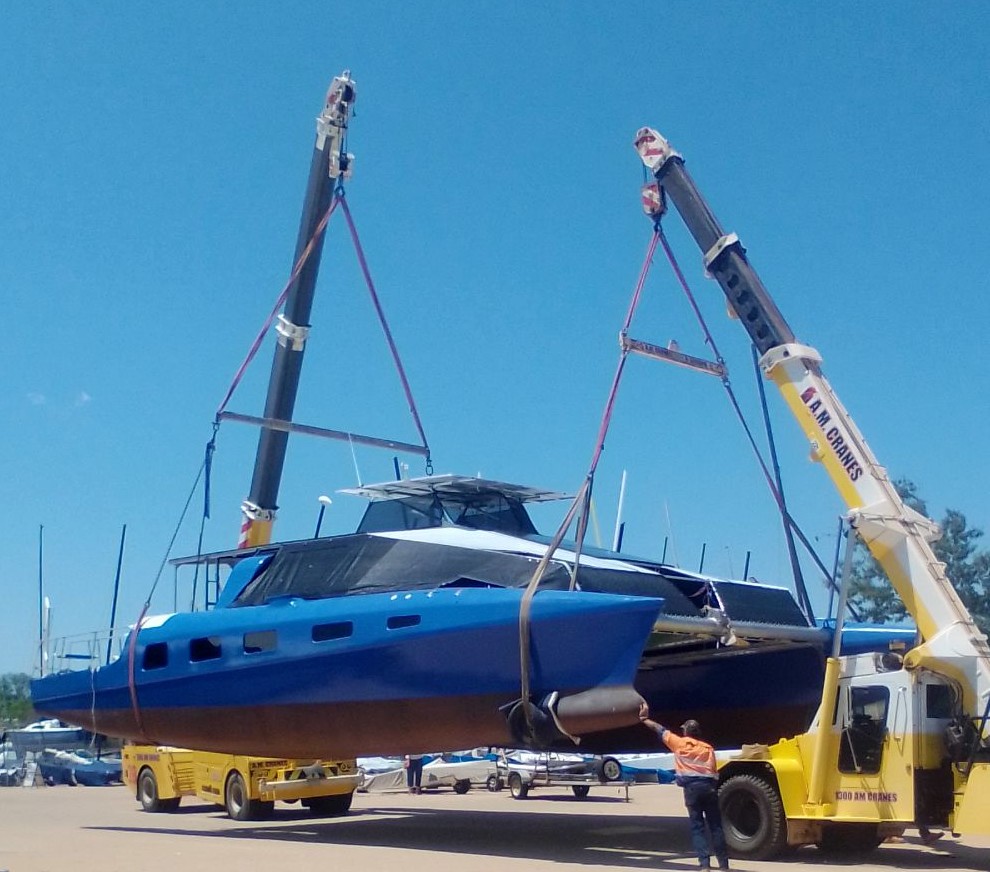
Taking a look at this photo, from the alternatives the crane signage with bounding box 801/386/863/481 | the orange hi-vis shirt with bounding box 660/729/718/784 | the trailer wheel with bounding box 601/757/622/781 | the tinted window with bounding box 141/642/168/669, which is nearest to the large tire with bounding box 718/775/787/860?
the orange hi-vis shirt with bounding box 660/729/718/784

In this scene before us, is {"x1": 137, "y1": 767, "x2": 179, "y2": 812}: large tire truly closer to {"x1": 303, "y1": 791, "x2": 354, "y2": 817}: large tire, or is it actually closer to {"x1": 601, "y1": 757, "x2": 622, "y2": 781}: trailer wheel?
{"x1": 303, "y1": 791, "x2": 354, "y2": 817}: large tire

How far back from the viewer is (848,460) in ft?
32.0

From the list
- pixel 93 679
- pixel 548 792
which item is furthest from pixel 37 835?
pixel 548 792

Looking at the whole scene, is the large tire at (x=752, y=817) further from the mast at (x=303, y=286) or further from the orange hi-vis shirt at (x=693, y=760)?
the mast at (x=303, y=286)

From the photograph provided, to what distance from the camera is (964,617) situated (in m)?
8.91

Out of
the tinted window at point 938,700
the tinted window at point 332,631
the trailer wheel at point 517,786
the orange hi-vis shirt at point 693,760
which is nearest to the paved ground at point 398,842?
the orange hi-vis shirt at point 693,760

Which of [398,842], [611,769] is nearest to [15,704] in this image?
[611,769]

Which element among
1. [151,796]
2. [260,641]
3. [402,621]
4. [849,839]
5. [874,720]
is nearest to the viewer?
[874,720]

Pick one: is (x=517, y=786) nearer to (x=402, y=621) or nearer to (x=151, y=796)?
(x=151, y=796)

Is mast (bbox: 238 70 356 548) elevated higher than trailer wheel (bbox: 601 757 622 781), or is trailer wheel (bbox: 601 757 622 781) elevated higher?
mast (bbox: 238 70 356 548)

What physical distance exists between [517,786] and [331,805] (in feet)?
14.8

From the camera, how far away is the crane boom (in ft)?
28.8

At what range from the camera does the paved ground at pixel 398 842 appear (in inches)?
352

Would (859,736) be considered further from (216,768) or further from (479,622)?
(216,768)
